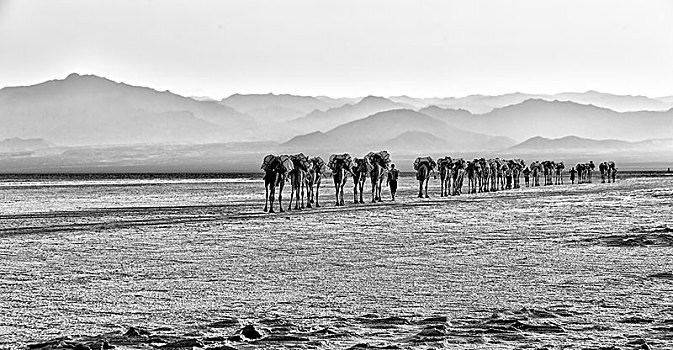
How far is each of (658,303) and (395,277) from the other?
436 cm

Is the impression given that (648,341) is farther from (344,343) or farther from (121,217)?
(121,217)

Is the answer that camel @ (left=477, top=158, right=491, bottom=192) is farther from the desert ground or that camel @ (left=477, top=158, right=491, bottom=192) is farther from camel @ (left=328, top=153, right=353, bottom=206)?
the desert ground

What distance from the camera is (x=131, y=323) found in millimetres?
11094

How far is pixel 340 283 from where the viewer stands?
14.4m

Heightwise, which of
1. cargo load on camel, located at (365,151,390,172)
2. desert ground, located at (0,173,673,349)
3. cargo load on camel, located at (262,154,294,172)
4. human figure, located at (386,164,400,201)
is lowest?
desert ground, located at (0,173,673,349)

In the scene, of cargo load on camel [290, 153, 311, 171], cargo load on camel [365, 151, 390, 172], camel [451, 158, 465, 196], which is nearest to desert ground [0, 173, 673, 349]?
cargo load on camel [290, 153, 311, 171]

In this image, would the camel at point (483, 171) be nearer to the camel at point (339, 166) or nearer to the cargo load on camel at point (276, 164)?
the camel at point (339, 166)

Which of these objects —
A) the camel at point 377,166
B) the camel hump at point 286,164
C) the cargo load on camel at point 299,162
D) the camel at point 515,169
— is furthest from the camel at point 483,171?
the camel hump at point 286,164

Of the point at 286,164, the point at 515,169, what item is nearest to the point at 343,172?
the point at 286,164

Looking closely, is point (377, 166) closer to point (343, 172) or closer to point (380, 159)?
point (380, 159)

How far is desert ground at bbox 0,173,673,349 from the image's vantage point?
10336 millimetres

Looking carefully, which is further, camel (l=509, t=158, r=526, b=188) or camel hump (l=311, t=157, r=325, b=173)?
camel (l=509, t=158, r=526, b=188)

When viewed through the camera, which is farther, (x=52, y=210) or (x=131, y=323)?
(x=52, y=210)

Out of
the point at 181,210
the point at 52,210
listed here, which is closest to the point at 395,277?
the point at 181,210
